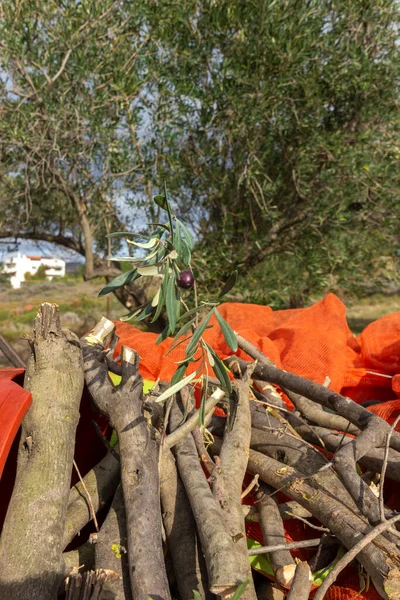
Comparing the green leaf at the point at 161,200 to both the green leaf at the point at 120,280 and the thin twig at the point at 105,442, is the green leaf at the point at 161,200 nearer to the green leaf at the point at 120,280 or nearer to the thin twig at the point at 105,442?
the green leaf at the point at 120,280

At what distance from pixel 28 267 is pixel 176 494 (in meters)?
8.60

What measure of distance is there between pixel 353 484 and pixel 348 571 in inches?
12.5

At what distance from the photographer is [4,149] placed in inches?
237

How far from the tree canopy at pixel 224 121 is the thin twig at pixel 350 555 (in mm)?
4773

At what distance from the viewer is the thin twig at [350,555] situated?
1398mm

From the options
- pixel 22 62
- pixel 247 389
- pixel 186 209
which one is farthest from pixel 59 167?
pixel 247 389

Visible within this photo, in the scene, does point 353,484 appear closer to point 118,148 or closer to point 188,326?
point 188,326

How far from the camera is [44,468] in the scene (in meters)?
1.55

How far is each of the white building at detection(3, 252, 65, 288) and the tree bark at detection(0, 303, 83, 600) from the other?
6690 mm

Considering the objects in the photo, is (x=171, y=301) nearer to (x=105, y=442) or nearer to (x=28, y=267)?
(x=105, y=442)

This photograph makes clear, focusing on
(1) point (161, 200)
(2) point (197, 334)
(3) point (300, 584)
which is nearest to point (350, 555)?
(3) point (300, 584)

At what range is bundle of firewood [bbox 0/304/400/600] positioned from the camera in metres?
1.38

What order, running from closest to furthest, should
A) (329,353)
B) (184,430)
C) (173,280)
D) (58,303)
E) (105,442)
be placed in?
(173,280) → (184,430) → (105,442) → (329,353) → (58,303)

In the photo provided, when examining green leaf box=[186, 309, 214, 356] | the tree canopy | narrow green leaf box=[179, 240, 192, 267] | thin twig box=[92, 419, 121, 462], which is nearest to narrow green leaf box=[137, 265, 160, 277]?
narrow green leaf box=[179, 240, 192, 267]
